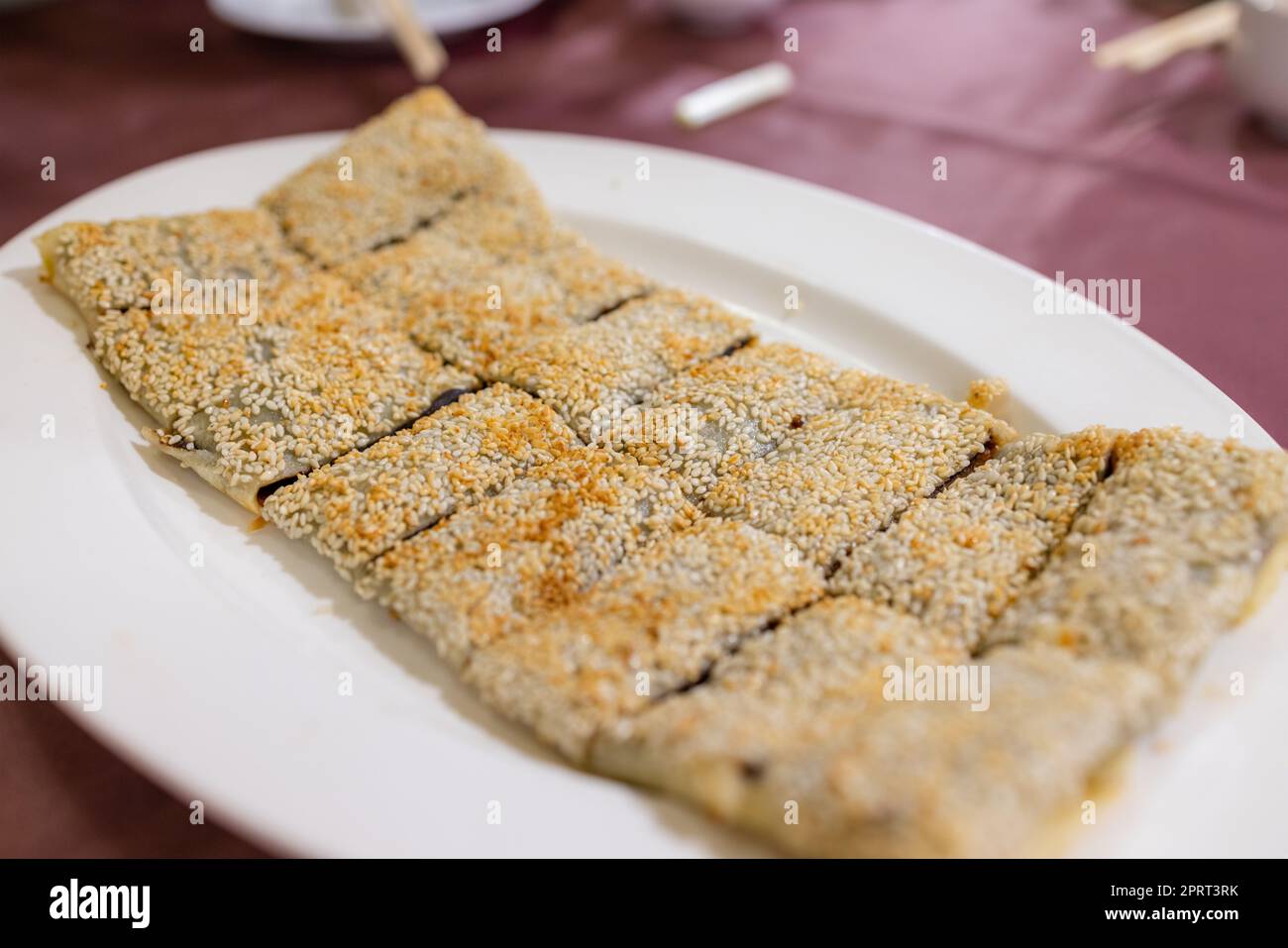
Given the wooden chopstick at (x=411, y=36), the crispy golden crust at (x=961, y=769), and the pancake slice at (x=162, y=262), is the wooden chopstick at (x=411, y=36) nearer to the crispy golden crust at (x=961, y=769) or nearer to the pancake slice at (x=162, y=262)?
the pancake slice at (x=162, y=262)

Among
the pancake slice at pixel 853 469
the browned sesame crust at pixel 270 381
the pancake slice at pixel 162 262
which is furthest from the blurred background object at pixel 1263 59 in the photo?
the pancake slice at pixel 162 262

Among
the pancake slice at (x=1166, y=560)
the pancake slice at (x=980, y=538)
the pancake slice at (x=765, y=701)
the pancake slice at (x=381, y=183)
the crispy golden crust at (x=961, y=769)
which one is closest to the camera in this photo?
the crispy golden crust at (x=961, y=769)

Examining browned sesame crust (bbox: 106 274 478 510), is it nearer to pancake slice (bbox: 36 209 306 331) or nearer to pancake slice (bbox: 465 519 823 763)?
pancake slice (bbox: 36 209 306 331)

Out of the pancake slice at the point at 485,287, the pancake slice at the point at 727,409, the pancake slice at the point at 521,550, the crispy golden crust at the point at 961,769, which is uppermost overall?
the pancake slice at the point at 485,287

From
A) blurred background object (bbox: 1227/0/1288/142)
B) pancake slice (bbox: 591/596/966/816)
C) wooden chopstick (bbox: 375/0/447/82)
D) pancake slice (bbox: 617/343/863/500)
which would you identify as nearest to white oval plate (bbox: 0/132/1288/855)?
pancake slice (bbox: 591/596/966/816)

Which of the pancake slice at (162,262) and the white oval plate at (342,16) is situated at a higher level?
the white oval plate at (342,16)
